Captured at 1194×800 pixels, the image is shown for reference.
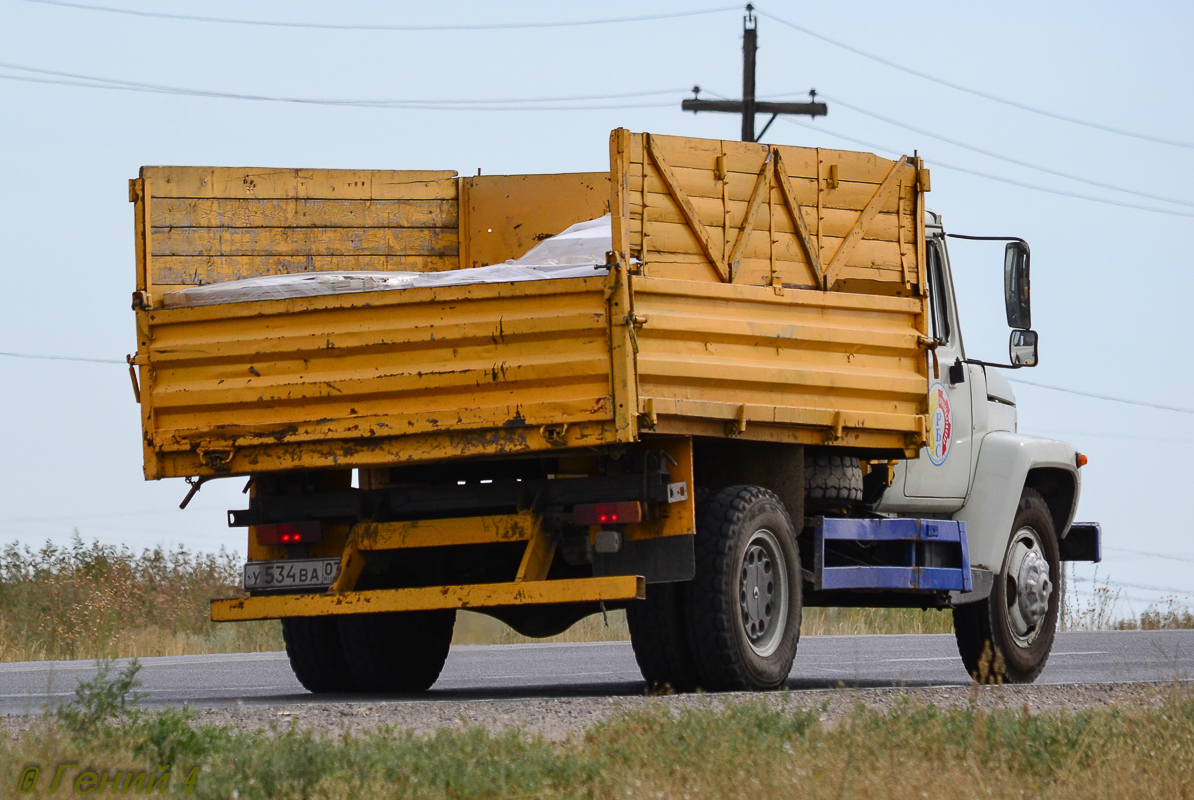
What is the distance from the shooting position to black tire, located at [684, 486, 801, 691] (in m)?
9.09

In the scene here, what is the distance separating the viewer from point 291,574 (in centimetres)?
971

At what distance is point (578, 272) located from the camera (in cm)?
909

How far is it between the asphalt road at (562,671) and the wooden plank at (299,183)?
9.50 ft

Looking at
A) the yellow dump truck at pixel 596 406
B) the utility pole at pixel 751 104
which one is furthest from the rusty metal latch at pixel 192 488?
the utility pole at pixel 751 104

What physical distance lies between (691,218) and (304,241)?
2865 mm

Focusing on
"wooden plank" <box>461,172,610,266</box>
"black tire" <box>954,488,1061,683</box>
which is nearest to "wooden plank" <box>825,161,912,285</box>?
"wooden plank" <box>461,172,610,266</box>

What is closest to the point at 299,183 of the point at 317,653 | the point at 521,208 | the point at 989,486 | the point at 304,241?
the point at 304,241

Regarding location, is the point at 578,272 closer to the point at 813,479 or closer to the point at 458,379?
the point at 458,379

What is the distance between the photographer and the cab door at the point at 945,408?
11.0 meters

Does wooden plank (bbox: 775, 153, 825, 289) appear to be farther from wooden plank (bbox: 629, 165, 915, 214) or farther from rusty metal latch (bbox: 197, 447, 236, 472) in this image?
rusty metal latch (bbox: 197, 447, 236, 472)

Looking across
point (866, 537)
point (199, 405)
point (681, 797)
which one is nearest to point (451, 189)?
point (199, 405)

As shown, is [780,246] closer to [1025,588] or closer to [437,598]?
→ [437,598]

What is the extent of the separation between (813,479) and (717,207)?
5.72ft

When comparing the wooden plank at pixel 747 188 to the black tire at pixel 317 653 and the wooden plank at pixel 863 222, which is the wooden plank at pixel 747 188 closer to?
the wooden plank at pixel 863 222
